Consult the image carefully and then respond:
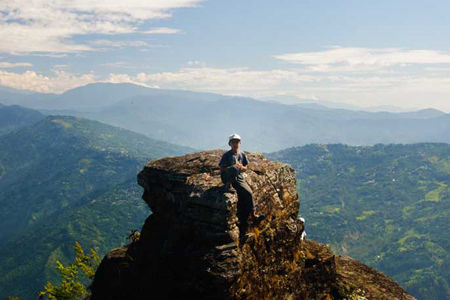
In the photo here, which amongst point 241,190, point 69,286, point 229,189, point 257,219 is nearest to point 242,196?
point 241,190

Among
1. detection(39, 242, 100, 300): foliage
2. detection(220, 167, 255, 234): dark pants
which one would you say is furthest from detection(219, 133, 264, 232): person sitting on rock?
detection(39, 242, 100, 300): foliage

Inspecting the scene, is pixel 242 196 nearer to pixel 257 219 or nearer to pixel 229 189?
pixel 229 189

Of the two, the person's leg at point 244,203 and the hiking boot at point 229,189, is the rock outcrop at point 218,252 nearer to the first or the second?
the hiking boot at point 229,189

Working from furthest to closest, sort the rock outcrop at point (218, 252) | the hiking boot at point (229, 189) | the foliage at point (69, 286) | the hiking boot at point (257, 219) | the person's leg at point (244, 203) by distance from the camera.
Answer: the foliage at point (69, 286)
the hiking boot at point (257, 219)
the person's leg at point (244, 203)
the hiking boot at point (229, 189)
the rock outcrop at point (218, 252)

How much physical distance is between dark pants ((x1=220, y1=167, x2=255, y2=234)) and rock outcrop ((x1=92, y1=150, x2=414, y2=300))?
2.40ft

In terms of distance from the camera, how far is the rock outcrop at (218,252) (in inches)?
694

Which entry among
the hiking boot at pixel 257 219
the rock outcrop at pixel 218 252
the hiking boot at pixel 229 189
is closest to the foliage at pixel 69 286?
the rock outcrop at pixel 218 252

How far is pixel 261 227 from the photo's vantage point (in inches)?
797

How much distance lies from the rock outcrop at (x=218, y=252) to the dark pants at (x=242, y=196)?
0.73 meters

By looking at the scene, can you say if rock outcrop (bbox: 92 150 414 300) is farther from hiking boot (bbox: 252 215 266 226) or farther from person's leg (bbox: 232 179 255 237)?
person's leg (bbox: 232 179 255 237)

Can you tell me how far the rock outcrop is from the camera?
57.8ft

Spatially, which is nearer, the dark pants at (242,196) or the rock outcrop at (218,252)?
the rock outcrop at (218,252)

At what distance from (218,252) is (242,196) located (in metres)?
3.48

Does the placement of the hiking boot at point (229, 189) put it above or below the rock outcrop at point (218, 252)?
above
